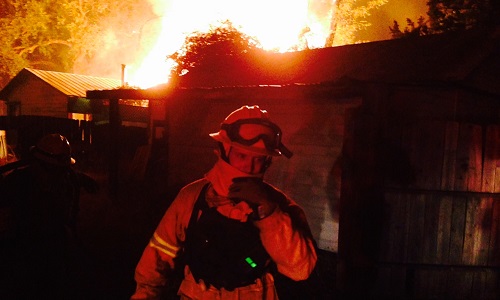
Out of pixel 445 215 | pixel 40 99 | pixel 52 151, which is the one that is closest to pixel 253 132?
pixel 52 151

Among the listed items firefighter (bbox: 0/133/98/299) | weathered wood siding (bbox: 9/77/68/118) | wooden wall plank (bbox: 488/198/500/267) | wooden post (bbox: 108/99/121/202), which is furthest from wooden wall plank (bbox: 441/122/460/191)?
weathered wood siding (bbox: 9/77/68/118)

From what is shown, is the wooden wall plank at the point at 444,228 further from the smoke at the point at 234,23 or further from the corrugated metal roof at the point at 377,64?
the smoke at the point at 234,23

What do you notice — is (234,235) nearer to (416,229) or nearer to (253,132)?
(253,132)

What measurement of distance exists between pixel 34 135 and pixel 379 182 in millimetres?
16127

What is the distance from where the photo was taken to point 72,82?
1052 inches

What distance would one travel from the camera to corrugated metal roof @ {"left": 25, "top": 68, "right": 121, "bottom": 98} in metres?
25.1

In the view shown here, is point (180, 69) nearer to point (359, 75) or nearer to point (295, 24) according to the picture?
point (359, 75)

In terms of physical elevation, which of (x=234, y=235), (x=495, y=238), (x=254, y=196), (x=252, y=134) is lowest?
(x=495, y=238)

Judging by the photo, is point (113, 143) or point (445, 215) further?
point (113, 143)

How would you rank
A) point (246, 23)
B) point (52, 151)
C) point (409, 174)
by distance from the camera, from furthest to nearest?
1. point (246, 23)
2. point (409, 174)
3. point (52, 151)

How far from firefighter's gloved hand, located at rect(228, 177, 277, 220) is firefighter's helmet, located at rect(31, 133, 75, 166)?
290cm

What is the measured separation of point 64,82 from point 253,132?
88.0 ft

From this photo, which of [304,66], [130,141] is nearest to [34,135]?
[130,141]

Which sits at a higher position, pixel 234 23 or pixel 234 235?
pixel 234 23
